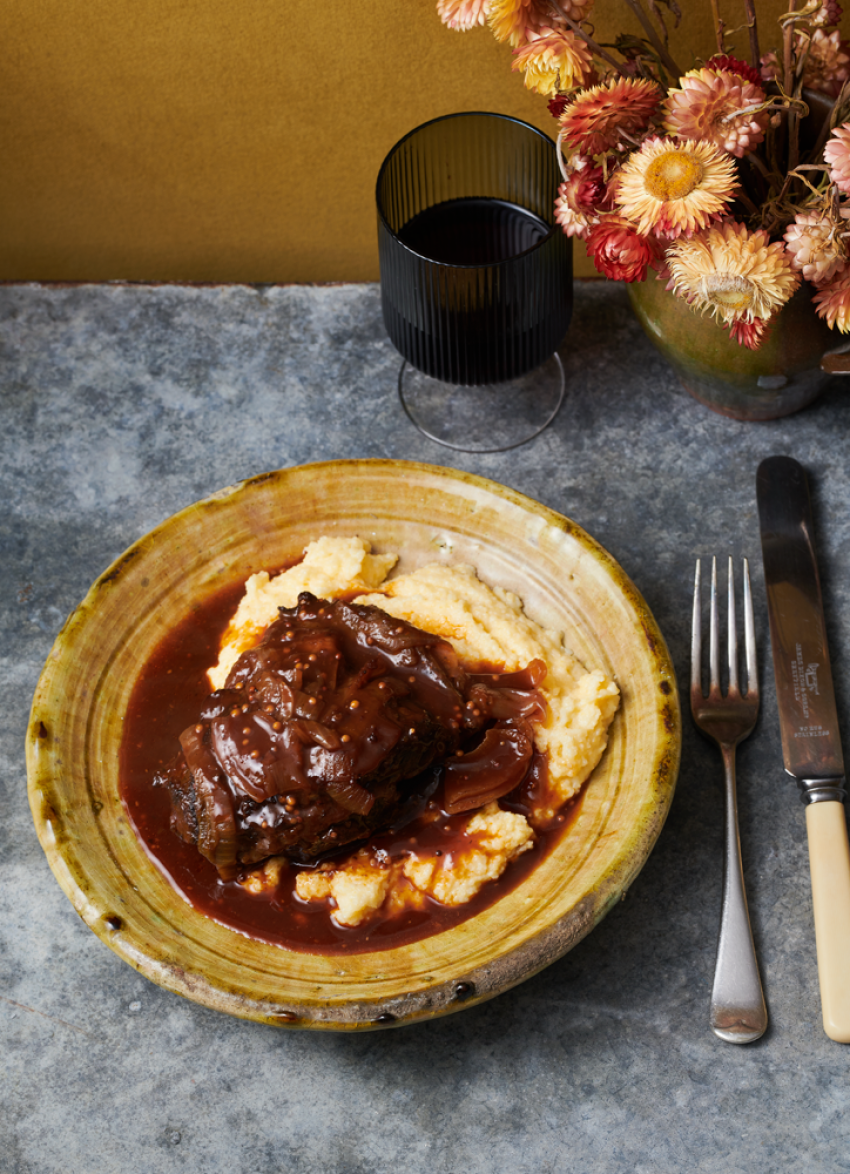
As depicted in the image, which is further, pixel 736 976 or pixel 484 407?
pixel 484 407

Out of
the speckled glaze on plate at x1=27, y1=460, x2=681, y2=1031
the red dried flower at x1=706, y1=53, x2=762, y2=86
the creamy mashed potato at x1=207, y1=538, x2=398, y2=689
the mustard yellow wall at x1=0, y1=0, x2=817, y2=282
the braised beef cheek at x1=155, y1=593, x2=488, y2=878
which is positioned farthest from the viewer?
the mustard yellow wall at x1=0, y1=0, x2=817, y2=282

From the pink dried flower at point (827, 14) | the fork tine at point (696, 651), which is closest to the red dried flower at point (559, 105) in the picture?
the pink dried flower at point (827, 14)

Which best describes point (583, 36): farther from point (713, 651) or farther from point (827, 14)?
point (713, 651)

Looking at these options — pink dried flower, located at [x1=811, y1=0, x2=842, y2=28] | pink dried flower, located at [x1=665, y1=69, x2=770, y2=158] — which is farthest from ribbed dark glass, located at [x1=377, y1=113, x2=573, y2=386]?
pink dried flower, located at [x1=811, y1=0, x2=842, y2=28]

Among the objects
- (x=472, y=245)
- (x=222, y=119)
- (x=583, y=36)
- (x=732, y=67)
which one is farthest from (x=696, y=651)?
(x=222, y=119)

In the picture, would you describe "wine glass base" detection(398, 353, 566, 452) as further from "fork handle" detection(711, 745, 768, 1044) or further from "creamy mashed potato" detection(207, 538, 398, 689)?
"fork handle" detection(711, 745, 768, 1044)

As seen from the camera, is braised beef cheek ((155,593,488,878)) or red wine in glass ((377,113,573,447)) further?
red wine in glass ((377,113,573,447))

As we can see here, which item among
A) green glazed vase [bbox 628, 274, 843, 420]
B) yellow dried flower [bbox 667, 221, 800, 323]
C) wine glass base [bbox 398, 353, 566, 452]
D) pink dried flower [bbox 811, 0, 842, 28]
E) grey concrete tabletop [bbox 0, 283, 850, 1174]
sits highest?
pink dried flower [bbox 811, 0, 842, 28]
